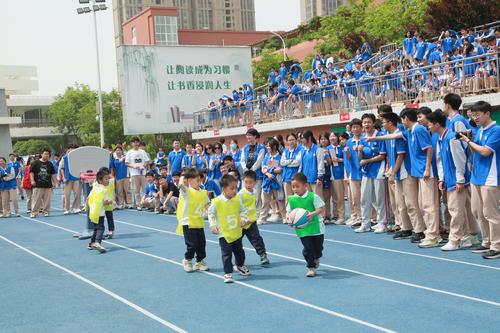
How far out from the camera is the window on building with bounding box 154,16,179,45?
234 feet

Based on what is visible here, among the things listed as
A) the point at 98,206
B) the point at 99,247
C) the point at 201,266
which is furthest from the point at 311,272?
the point at 98,206

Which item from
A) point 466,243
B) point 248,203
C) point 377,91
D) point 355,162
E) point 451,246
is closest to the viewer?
point 248,203

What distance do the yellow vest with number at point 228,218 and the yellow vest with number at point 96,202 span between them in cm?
429

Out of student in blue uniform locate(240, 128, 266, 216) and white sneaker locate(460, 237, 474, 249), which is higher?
student in blue uniform locate(240, 128, 266, 216)

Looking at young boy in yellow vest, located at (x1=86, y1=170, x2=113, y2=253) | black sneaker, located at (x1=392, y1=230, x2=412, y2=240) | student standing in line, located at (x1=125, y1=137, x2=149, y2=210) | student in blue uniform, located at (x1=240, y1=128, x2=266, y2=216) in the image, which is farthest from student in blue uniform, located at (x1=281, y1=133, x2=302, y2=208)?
student standing in line, located at (x1=125, y1=137, x2=149, y2=210)

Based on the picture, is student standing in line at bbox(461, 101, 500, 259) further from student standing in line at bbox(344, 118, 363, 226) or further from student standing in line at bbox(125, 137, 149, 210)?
student standing in line at bbox(125, 137, 149, 210)

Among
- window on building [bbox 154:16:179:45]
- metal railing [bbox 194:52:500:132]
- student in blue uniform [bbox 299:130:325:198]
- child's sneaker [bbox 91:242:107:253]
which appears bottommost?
child's sneaker [bbox 91:242:107:253]

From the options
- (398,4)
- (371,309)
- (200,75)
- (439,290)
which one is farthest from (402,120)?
(200,75)

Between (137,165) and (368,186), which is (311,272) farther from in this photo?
(137,165)

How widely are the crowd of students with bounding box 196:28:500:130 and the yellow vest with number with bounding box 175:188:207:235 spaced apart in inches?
388

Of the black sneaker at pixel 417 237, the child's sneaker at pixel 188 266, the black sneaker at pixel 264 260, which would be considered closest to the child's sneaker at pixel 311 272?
the black sneaker at pixel 264 260

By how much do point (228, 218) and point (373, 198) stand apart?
4655 millimetres

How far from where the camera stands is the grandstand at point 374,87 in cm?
1767

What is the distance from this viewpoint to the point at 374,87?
21344 mm
